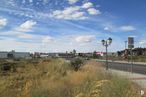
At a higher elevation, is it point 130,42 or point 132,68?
point 130,42

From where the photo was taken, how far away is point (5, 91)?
10031 mm

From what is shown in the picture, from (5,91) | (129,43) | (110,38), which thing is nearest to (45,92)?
(5,91)

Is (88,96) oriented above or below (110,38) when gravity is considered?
below

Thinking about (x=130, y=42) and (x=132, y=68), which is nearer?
(x=130, y=42)

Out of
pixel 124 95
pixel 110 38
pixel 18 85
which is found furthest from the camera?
pixel 110 38

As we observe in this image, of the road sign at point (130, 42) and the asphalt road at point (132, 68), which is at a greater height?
the road sign at point (130, 42)

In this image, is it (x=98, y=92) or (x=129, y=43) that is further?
(x=129, y=43)

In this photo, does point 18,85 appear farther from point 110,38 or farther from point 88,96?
point 110,38

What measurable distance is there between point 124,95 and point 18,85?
4.72 metres

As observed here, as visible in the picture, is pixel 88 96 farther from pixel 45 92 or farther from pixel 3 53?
pixel 3 53

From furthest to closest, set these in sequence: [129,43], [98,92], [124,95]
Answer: [129,43] → [124,95] → [98,92]

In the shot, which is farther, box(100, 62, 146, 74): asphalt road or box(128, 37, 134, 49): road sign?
box(100, 62, 146, 74): asphalt road

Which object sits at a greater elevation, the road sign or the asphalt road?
the road sign

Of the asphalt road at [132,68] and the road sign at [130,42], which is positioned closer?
the road sign at [130,42]
